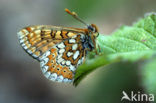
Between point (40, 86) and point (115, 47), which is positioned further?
point (40, 86)

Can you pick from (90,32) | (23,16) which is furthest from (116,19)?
(90,32)

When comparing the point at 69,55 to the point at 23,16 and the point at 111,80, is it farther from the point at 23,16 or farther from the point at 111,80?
the point at 23,16

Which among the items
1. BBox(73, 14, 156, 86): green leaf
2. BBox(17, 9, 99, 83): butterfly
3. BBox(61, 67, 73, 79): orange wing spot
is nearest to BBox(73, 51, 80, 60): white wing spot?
BBox(17, 9, 99, 83): butterfly

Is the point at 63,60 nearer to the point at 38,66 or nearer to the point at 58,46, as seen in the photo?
the point at 58,46

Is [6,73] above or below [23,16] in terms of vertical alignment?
A: below

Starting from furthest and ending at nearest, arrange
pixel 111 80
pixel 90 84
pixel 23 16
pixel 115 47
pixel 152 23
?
1. pixel 23 16
2. pixel 90 84
3. pixel 111 80
4. pixel 152 23
5. pixel 115 47

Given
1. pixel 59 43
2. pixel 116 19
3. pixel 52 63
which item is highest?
pixel 116 19

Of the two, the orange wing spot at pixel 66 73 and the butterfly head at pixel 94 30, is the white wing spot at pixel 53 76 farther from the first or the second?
the butterfly head at pixel 94 30
